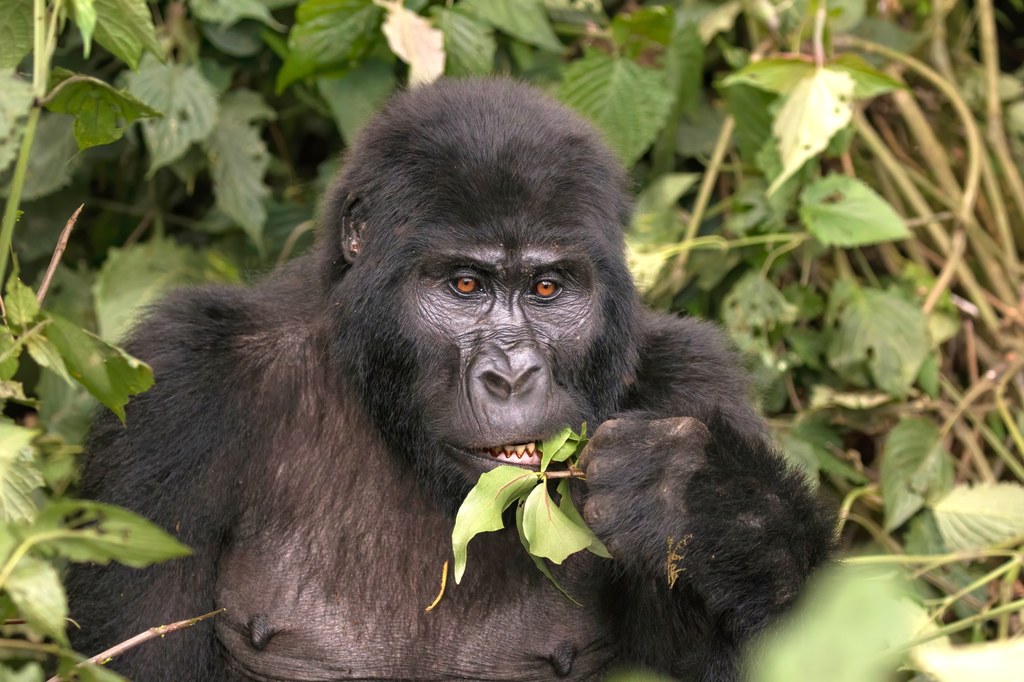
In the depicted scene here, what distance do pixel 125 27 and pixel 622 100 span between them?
256 cm

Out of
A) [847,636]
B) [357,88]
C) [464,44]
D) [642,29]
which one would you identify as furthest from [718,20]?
[847,636]

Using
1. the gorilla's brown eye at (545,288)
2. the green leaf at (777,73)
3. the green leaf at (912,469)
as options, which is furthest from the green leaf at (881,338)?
the gorilla's brown eye at (545,288)

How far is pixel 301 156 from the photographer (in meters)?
6.09

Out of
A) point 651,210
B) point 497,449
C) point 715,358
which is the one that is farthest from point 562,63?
point 497,449

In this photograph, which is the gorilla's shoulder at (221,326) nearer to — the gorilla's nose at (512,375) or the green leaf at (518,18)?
the gorilla's nose at (512,375)

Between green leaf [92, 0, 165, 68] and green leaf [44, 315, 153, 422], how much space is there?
2.76 feet

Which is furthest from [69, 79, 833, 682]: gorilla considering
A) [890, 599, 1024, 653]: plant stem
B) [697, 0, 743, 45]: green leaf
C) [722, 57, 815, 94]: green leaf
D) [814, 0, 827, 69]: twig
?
[697, 0, 743, 45]: green leaf

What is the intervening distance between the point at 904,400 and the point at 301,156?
3.03 m

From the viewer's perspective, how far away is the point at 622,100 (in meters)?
5.15

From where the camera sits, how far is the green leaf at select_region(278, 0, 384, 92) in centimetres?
482

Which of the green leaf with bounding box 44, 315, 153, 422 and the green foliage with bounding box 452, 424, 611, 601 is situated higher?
the green leaf with bounding box 44, 315, 153, 422

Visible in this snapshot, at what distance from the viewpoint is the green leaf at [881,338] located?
486cm

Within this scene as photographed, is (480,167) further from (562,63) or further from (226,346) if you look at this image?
(562,63)

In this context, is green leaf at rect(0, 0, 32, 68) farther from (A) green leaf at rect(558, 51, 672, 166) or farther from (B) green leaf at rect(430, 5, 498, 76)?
(A) green leaf at rect(558, 51, 672, 166)
